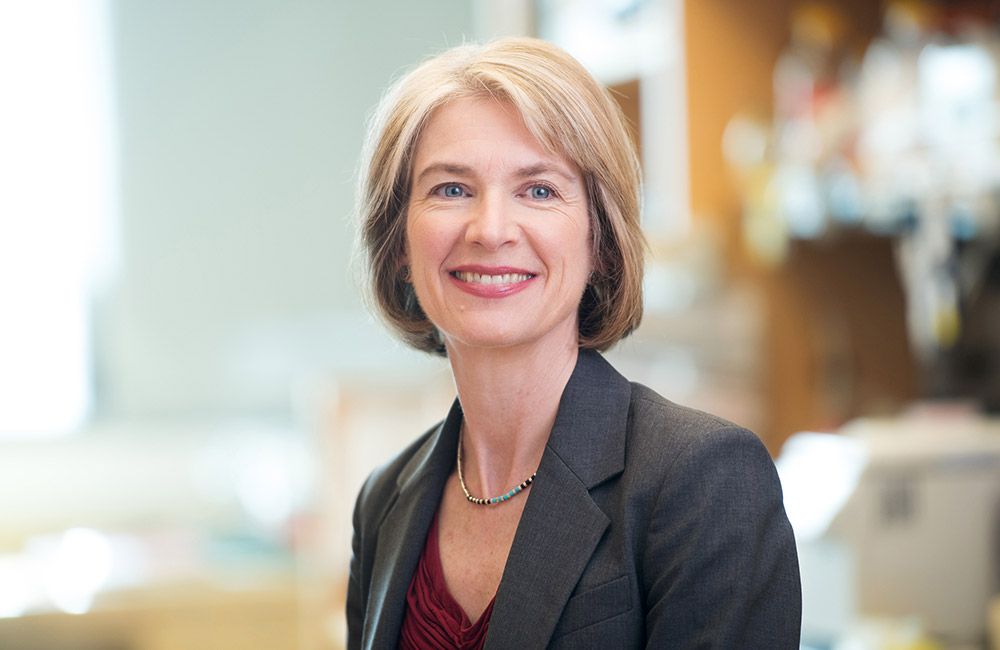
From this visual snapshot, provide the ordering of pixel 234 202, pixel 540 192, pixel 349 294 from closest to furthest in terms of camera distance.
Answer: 1. pixel 540 192
2. pixel 234 202
3. pixel 349 294

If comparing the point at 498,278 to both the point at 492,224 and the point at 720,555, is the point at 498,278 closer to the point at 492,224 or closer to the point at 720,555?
the point at 492,224

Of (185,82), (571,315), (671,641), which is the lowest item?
(671,641)

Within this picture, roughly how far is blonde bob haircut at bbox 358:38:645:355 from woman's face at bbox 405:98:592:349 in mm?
15

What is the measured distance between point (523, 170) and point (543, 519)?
286 millimetres

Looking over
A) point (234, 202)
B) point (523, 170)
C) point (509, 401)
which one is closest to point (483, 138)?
point (523, 170)

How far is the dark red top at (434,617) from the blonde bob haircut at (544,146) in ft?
0.82

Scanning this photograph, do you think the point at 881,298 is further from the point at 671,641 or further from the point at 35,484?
the point at 35,484

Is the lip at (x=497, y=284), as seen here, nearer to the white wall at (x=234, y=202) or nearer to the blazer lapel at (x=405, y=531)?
the blazer lapel at (x=405, y=531)

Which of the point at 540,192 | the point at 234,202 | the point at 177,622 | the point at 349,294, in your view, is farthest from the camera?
the point at 349,294

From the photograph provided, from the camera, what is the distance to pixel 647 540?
94 centimetres

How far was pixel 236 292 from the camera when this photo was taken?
461 cm

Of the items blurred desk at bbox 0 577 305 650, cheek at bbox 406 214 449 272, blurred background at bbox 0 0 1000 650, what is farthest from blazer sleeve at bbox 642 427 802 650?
blurred desk at bbox 0 577 305 650

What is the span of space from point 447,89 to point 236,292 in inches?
146

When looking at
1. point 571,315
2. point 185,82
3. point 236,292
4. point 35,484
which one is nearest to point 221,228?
point 236,292
